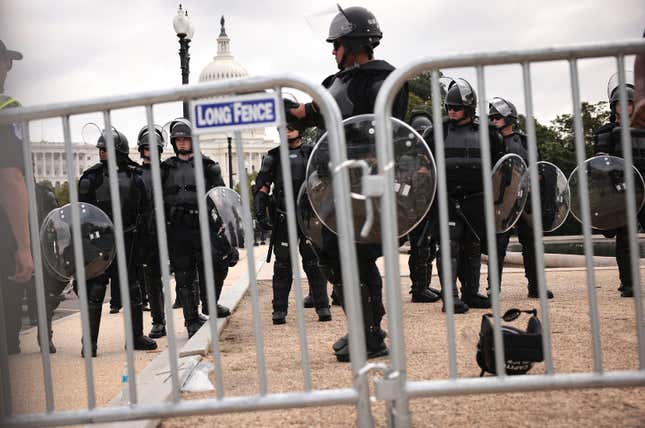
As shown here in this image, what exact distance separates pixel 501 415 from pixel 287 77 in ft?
5.20

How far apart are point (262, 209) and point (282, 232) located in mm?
311

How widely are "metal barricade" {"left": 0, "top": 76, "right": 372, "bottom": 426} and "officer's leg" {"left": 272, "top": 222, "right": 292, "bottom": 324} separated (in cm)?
385

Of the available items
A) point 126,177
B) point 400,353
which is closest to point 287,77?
point 400,353

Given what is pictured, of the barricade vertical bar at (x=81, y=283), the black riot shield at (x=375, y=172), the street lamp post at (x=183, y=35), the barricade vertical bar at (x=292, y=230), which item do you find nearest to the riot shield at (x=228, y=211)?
the black riot shield at (x=375, y=172)

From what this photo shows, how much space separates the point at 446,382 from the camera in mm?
2887

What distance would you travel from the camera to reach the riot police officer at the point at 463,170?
6.54 m

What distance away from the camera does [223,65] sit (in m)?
103

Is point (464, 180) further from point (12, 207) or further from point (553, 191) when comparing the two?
point (12, 207)

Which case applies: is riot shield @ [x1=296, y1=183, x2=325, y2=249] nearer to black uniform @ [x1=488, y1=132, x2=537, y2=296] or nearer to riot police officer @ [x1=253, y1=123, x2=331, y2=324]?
riot police officer @ [x1=253, y1=123, x2=331, y2=324]

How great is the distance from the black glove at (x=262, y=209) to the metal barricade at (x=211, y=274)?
13.8ft

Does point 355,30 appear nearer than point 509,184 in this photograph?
Yes

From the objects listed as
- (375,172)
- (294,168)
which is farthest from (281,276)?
(375,172)

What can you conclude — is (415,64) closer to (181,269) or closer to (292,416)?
(292,416)

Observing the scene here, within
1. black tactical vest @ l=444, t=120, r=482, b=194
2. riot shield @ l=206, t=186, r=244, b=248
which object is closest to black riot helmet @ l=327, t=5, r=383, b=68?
riot shield @ l=206, t=186, r=244, b=248
